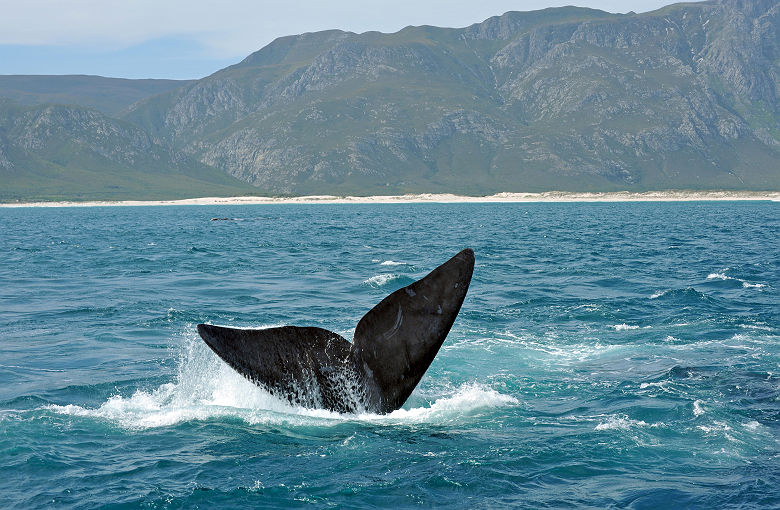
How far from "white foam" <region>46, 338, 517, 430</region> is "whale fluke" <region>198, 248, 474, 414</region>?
4.77 ft

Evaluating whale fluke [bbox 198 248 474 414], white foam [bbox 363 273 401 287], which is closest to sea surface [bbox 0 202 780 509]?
white foam [bbox 363 273 401 287]

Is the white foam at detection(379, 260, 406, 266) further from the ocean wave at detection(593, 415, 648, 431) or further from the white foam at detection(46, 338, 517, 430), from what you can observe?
the ocean wave at detection(593, 415, 648, 431)

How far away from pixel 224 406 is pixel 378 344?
4025 millimetres

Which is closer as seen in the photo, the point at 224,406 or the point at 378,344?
the point at 378,344

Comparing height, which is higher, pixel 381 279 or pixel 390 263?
pixel 381 279

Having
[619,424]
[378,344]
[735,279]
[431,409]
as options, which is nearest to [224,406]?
[431,409]

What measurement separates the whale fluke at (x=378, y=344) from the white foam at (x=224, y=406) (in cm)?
145

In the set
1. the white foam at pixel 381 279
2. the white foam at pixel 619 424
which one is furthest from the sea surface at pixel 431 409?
the white foam at pixel 381 279

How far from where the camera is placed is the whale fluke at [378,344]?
10750 millimetres

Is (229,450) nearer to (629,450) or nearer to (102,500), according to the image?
(102,500)

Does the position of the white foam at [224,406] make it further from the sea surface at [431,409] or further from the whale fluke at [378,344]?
the whale fluke at [378,344]

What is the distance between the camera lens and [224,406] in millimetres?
13695

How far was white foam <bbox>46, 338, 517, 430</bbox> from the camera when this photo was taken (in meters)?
12.7

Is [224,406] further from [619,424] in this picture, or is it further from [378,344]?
[619,424]
